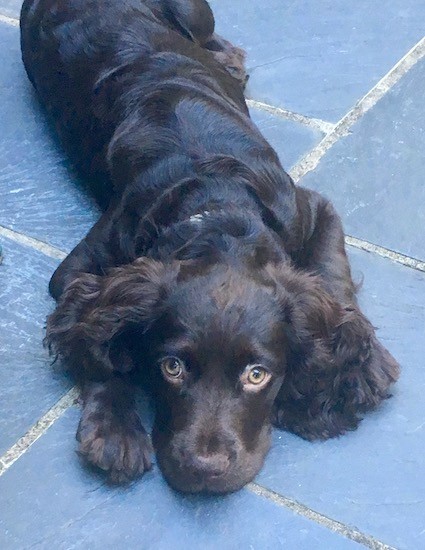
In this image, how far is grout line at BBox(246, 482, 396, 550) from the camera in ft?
7.97

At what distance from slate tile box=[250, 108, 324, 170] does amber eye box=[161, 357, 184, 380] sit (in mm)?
1284

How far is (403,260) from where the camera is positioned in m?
3.13

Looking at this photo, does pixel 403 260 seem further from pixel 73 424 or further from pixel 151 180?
pixel 73 424

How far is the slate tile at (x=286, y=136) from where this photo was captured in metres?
3.50

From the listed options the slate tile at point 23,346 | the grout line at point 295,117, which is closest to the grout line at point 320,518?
the slate tile at point 23,346

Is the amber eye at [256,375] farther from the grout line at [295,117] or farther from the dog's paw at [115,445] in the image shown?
the grout line at [295,117]

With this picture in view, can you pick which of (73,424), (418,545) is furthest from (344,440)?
(73,424)

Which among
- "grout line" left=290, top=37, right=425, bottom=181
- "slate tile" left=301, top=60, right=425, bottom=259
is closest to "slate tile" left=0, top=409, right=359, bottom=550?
"slate tile" left=301, top=60, right=425, bottom=259

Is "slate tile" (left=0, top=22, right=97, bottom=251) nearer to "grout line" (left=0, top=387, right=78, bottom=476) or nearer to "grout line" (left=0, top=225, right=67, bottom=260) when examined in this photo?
"grout line" (left=0, top=225, right=67, bottom=260)

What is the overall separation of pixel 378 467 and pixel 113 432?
73 centimetres

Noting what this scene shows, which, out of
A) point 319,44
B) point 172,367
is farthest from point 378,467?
point 319,44

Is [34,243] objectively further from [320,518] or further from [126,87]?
[320,518]

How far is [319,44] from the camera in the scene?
4047 mm

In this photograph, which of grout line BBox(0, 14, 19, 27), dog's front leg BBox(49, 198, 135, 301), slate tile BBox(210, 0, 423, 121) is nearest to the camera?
dog's front leg BBox(49, 198, 135, 301)
